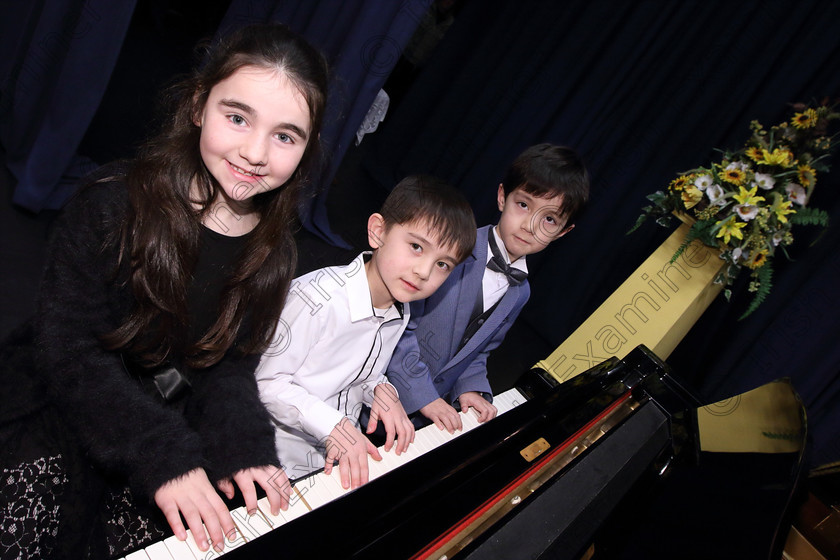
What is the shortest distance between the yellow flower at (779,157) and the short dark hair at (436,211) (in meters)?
1.80

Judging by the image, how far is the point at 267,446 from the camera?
1.20m

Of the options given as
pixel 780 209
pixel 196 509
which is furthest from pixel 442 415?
pixel 780 209

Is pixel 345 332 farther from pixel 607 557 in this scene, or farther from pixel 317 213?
pixel 317 213

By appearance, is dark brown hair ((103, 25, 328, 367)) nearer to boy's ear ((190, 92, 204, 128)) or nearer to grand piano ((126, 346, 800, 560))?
boy's ear ((190, 92, 204, 128))

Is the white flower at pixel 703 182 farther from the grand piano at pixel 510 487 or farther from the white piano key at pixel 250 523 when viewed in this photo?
the white piano key at pixel 250 523

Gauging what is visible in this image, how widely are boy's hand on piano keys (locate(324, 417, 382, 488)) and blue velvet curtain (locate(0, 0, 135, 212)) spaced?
7.67 ft

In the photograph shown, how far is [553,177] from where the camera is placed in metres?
1.82

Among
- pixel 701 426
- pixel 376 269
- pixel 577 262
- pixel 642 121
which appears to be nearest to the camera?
pixel 376 269

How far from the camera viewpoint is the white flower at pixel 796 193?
2.43 metres

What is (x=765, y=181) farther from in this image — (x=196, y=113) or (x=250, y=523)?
(x=250, y=523)

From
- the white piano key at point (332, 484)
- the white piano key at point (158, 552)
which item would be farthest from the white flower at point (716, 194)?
the white piano key at point (158, 552)

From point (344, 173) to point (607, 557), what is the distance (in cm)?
416

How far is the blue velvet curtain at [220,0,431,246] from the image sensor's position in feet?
9.91

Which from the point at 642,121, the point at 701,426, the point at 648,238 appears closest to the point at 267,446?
the point at 701,426
